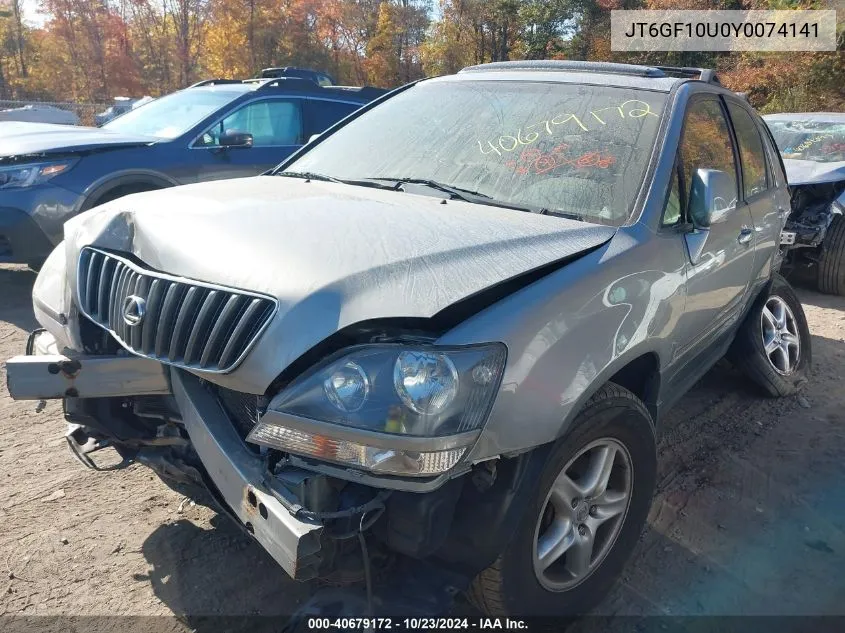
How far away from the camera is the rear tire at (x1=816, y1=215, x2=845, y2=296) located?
673cm

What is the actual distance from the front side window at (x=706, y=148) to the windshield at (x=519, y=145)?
0.19 m

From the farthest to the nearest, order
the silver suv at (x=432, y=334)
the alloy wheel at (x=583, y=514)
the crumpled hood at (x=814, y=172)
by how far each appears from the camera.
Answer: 1. the crumpled hood at (x=814, y=172)
2. the alloy wheel at (x=583, y=514)
3. the silver suv at (x=432, y=334)

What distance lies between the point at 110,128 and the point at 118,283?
5.46 meters

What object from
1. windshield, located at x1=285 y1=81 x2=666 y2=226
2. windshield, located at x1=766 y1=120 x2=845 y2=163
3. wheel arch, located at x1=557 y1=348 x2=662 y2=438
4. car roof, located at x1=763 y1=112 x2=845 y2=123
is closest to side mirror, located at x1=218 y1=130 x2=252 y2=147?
windshield, located at x1=285 y1=81 x2=666 y2=226

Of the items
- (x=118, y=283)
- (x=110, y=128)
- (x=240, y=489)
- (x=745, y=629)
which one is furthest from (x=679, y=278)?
(x=110, y=128)

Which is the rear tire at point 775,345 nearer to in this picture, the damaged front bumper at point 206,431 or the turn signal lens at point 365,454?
the turn signal lens at point 365,454

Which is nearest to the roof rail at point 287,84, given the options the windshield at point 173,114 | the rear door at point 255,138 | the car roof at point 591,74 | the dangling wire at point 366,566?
the rear door at point 255,138

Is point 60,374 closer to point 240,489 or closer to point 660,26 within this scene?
point 240,489

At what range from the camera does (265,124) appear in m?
7.04

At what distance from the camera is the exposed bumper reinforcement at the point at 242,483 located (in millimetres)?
1679

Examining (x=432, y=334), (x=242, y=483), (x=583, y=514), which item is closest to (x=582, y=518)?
(x=583, y=514)

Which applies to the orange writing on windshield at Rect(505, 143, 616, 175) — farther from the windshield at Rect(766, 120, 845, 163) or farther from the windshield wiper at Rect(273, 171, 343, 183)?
the windshield at Rect(766, 120, 845, 163)

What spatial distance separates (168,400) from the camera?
2189 millimetres

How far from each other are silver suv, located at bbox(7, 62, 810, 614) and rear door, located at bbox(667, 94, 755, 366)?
0.9 inches
